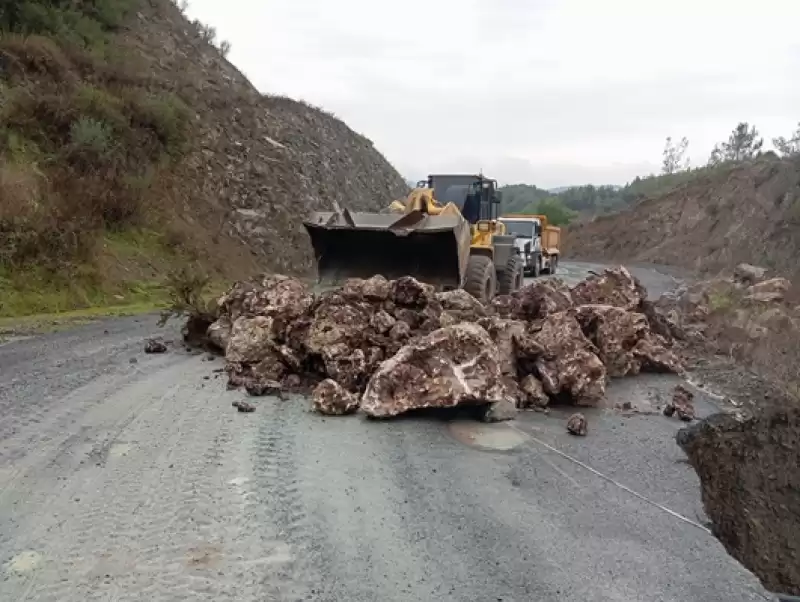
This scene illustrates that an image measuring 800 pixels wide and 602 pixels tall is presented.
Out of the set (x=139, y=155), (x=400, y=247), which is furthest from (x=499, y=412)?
(x=139, y=155)

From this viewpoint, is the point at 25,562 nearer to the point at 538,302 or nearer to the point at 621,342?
the point at 538,302

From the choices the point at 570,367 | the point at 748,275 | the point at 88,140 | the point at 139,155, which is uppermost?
the point at 88,140

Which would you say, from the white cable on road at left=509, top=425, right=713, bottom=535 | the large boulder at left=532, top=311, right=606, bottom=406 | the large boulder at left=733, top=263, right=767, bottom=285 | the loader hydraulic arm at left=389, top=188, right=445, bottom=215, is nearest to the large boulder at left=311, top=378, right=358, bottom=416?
the white cable on road at left=509, top=425, right=713, bottom=535

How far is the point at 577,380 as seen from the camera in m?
7.17

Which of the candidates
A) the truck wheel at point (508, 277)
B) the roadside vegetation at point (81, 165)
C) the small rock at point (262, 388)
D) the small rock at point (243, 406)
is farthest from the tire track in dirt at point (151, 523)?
the truck wheel at point (508, 277)

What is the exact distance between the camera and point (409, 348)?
6508mm

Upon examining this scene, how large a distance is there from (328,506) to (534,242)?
68.5 feet

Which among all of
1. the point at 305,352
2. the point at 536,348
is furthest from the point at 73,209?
the point at 536,348

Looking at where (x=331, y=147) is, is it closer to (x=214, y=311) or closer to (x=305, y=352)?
(x=214, y=311)

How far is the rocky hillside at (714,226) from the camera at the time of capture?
80.8ft

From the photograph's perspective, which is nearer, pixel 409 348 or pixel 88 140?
pixel 409 348

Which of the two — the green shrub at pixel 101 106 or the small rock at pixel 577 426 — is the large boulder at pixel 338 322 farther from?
the green shrub at pixel 101 106

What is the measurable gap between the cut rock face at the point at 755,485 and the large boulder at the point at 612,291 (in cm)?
274

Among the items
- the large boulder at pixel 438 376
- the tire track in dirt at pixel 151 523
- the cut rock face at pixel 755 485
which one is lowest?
the cut rock face at pixel 755 485
